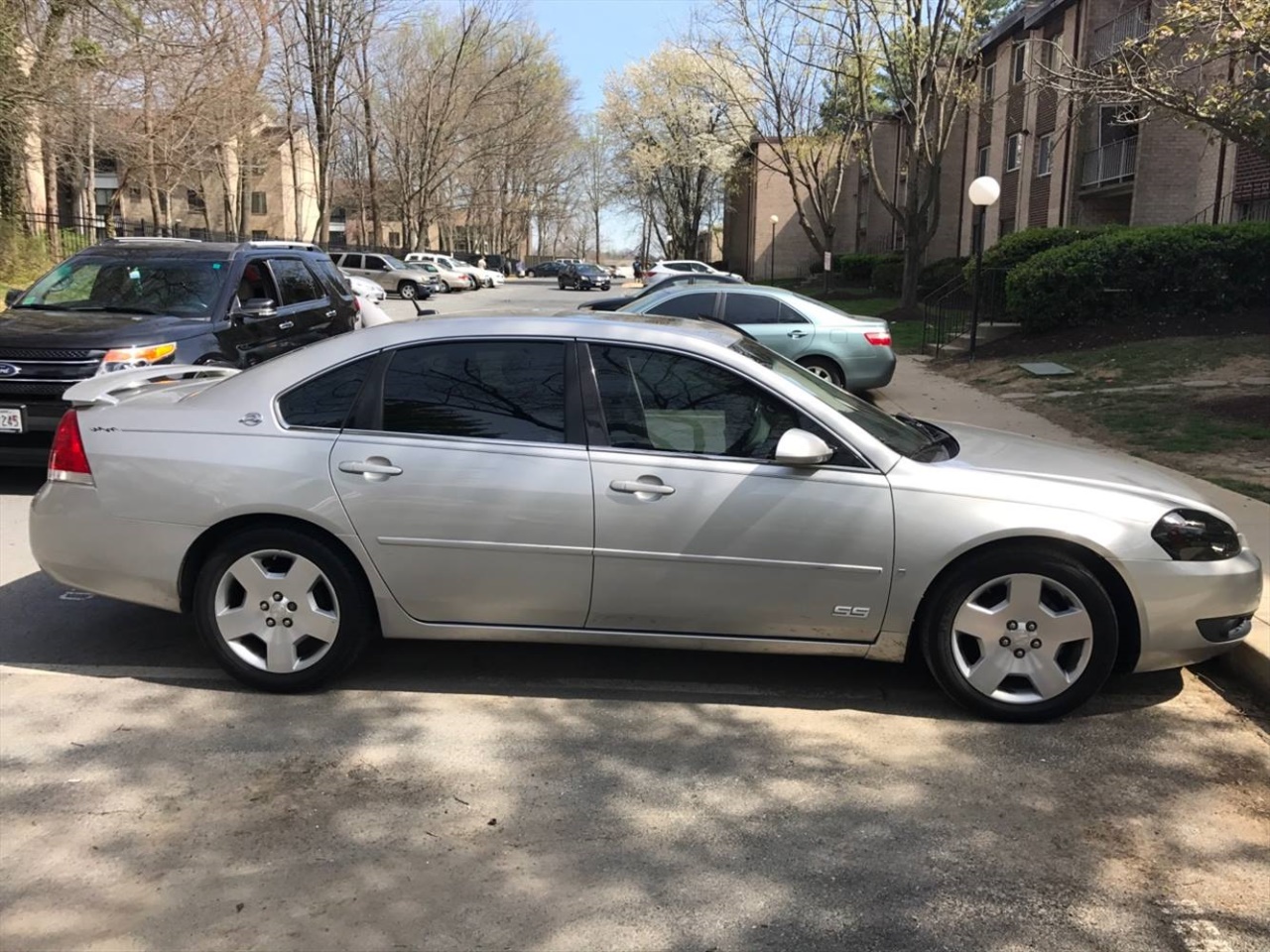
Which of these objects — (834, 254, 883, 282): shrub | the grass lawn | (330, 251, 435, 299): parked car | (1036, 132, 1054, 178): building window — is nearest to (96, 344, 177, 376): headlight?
the grass lawn

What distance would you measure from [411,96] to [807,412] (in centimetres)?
4695

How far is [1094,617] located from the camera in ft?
12.8

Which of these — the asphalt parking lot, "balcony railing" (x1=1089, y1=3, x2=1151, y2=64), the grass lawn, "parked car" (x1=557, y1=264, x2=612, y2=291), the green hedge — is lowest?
the asphalt parking lot

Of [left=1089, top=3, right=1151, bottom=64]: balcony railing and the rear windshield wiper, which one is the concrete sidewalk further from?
[left=1089, top=3, right=1151, bottom=64]: balcony railing

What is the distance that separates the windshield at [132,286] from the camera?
817cm


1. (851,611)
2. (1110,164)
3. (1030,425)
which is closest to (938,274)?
(1110,164)

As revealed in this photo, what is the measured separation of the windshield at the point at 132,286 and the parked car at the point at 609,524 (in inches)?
167

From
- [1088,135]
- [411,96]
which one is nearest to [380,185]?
[411,96]

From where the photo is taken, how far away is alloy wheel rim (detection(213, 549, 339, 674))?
4117 millimetres

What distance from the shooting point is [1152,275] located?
657 inches

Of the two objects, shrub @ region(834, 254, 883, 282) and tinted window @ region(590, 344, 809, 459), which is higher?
shrub @ region(834, 254, 883, 282)

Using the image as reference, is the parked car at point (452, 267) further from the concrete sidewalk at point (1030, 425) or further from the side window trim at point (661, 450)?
the side window trim at point (661, 450)

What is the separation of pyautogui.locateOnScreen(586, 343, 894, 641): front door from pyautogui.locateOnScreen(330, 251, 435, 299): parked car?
36248 millimetres

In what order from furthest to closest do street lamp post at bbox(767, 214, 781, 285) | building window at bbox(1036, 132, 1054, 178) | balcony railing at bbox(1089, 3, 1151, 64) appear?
street lamp post at bbox(767, 214, 781, 285) → building window at bbox(1036, 132, 1054, 178) → balcony railing at bbox(1089, 3, 1151, 64)
